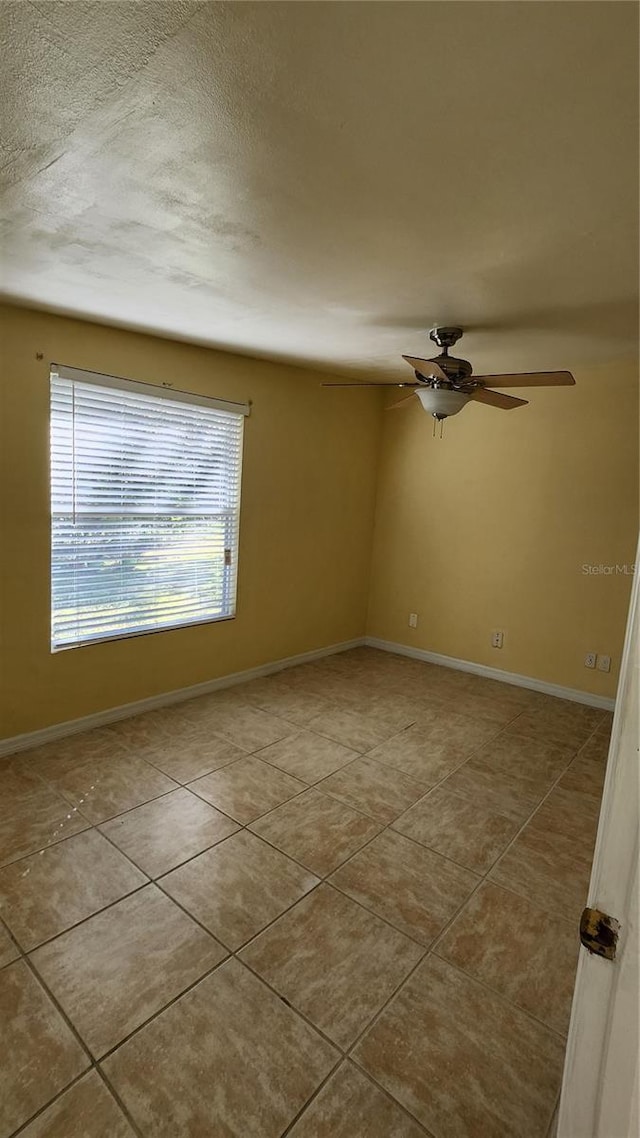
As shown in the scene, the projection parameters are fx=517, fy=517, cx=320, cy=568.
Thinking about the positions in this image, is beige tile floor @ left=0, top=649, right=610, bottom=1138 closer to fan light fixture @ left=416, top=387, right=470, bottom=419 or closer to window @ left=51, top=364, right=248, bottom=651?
window @ left=51, top=364, right=248, bottom=651

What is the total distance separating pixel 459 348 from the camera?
306 cm

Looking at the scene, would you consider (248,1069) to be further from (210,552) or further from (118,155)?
(210,552)

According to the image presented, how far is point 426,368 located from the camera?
8.26 ft

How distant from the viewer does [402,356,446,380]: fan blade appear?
95.0 inches

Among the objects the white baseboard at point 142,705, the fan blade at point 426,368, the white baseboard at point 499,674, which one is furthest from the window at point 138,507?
the white baseboard at point 499,674

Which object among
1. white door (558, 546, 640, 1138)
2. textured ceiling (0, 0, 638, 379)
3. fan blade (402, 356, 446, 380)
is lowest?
white door (558, 546, 640, 1138)

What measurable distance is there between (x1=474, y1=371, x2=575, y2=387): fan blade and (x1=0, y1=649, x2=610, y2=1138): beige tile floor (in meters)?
2.06

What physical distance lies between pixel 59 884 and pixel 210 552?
2.21 m

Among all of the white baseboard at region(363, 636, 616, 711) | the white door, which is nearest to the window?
the white baseboard at region(363, 636, 616, 711)

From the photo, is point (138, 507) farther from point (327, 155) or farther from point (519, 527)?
point (519, 527)

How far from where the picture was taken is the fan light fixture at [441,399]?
2596mm

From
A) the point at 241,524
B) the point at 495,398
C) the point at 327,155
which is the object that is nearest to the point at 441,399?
the point at 495,398

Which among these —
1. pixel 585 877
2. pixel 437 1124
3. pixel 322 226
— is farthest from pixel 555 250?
pixel 437 1124

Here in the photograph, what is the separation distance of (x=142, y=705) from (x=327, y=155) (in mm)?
3116
